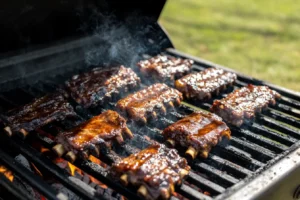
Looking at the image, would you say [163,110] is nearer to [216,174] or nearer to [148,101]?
[148,101]

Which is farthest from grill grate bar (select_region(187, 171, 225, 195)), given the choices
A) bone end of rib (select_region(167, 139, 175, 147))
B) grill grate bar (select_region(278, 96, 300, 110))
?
grill grate bar (select_region(278, 96, 300, 110))

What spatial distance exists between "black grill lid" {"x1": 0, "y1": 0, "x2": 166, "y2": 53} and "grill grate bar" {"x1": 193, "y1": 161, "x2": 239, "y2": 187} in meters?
2.11

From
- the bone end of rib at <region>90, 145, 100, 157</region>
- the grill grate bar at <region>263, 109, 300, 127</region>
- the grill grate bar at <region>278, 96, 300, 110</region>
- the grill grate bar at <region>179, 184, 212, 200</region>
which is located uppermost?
the grill grate bar at <region>278, 96, 300, 110</region>

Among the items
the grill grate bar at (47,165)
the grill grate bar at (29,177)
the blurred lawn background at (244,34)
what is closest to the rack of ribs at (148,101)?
the grill grate bar at (47,165)

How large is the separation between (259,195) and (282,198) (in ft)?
1.40

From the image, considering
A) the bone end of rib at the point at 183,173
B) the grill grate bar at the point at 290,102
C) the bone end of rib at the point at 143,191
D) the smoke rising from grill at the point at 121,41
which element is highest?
the smoke rising from grill at the point at 121,41

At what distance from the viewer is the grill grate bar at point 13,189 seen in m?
2.77

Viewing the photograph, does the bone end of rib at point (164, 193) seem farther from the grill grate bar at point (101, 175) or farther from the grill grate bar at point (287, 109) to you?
the grill grate bar at point (287, 109)

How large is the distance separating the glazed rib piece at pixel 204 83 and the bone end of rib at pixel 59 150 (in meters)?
1.48

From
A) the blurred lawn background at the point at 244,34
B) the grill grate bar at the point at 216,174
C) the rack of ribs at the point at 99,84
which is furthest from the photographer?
the blurred lawn background at the point at 244,34

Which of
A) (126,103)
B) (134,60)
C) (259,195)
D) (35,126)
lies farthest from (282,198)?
(134,60)

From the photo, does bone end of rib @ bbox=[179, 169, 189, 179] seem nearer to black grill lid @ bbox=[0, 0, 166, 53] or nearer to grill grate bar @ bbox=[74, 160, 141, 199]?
grill grate bar @ bbox=[74, 160, 141, 199]

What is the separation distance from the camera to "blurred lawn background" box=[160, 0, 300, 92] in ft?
28.0

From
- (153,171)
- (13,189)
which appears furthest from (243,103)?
(13,189)
